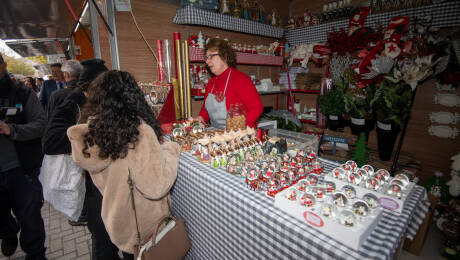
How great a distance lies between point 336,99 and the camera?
333cm

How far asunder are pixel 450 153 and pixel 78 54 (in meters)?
6.34

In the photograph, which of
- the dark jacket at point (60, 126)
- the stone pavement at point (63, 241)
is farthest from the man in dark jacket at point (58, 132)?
the stone pavement at point (63, 241)

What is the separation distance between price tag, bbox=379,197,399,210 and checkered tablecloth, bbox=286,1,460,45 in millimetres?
3059

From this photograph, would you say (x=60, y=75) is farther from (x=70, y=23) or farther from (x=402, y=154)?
(x=402, y=154)

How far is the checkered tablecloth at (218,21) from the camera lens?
10.4ft

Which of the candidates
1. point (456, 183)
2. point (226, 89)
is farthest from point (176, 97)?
point (456, 183)

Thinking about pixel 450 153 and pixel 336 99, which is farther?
pixel 336 99

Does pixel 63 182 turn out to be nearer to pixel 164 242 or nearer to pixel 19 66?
pixel 164 242

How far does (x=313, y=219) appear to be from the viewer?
0.92 metres

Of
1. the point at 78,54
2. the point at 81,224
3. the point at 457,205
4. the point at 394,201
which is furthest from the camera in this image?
the point at 78,54

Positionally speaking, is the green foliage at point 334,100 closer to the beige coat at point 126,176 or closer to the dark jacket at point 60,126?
the beige coat at point 126,176

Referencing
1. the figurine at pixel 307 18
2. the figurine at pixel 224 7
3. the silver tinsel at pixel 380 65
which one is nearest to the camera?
the silver tinsel at pixel 380 65

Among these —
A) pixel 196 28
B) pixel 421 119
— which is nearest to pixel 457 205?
pixel 421 119

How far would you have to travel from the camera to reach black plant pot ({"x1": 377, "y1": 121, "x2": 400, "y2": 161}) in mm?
2783
